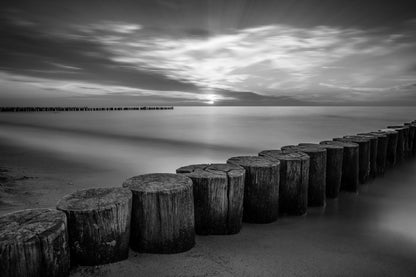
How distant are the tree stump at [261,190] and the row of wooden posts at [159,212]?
1cm

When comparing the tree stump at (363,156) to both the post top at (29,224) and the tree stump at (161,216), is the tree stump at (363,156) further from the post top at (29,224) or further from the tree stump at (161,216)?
the post top at (29,224)

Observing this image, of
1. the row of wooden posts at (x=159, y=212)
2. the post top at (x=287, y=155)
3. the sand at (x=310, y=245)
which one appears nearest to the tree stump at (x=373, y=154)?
the sand at (x=310, y=245)

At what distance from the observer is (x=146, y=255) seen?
2760mm

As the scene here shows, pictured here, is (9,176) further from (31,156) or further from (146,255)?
(146,255)

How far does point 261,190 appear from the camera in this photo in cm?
352

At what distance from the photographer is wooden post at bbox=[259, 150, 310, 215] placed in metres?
3.83

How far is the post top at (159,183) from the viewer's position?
270cm

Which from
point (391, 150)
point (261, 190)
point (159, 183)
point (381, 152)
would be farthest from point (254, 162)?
point (391, 150)

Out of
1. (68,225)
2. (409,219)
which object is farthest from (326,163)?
(68,225)

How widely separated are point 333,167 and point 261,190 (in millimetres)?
1866

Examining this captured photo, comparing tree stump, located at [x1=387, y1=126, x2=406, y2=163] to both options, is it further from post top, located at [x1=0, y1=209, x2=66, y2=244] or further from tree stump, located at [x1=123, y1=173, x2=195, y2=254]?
post top, located at [x1=0, y1=209, x2=66, y2=244]

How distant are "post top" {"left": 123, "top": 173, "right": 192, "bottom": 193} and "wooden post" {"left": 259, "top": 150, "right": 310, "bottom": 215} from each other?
1458 mm

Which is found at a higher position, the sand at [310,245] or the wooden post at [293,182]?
the wooden post at [293,182]

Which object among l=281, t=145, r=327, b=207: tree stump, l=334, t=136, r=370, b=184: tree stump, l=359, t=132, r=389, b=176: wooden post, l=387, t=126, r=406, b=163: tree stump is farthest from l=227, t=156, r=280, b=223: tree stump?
l=387, t=126, r=406, b=163: tree stump
